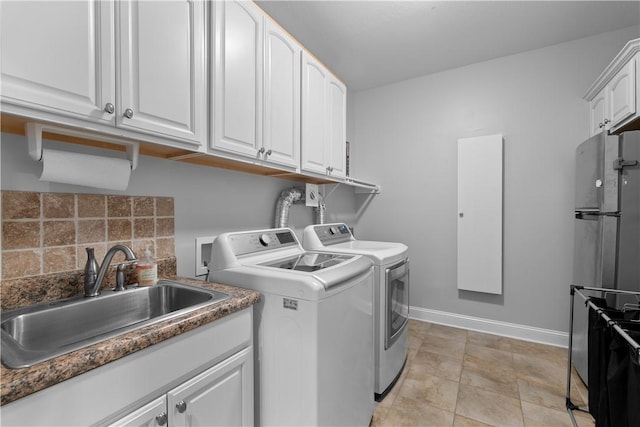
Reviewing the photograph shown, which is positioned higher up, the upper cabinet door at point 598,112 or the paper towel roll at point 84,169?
the upper cabinet door at point 598,112

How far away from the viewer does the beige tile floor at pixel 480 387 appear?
171 cm

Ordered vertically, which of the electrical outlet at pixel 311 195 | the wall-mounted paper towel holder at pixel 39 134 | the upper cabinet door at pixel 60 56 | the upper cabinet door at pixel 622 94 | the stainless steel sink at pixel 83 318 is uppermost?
the upper cabinet door at pixel 622 94

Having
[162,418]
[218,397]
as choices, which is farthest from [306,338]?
[162,418]

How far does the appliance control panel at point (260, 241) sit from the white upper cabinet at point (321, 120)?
0.48 metres

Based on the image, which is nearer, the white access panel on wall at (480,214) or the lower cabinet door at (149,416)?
the lower cabinet door at (149,416)

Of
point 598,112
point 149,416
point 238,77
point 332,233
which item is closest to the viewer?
point 149,416

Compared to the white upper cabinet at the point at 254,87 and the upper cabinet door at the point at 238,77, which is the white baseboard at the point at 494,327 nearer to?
the white upper cabinet at the point at 254,87

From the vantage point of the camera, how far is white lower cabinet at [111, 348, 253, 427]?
865 mm

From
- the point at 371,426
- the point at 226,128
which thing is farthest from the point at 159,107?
the point at 371,426

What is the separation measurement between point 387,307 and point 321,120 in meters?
1.37

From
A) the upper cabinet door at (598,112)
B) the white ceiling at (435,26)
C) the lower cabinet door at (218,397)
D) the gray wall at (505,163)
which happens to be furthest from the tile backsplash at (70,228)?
the upper cabinet door at (598,112)

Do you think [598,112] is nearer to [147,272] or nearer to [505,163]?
[505,163]

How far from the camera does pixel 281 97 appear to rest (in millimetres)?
1727

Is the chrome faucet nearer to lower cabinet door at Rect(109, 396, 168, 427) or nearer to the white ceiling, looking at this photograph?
lower cabinet door at Rect(109, 396, 168, 427)
